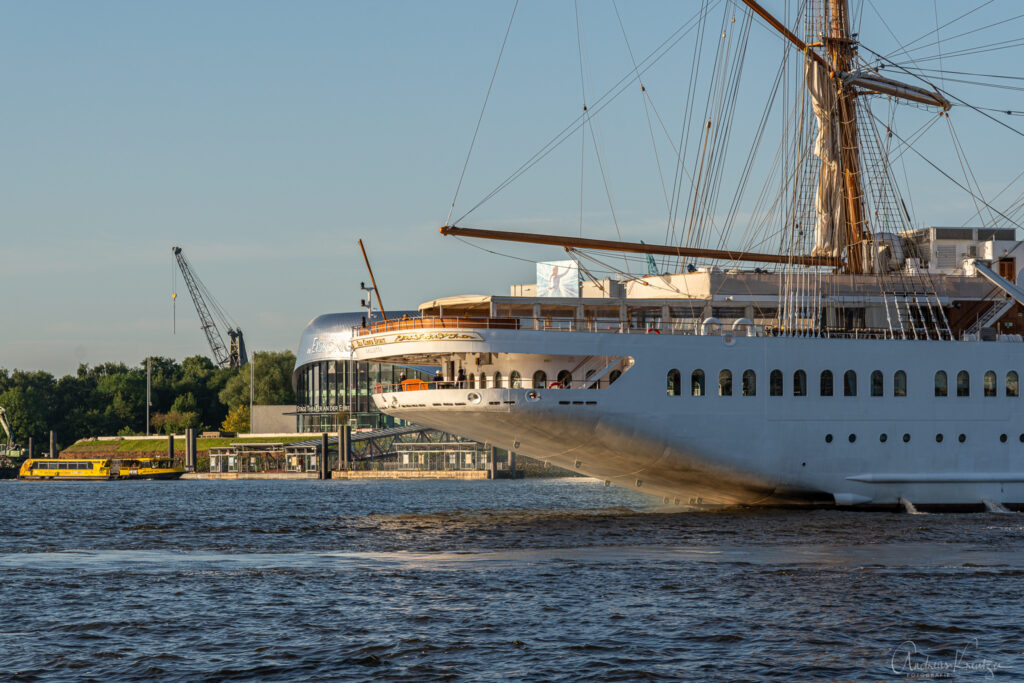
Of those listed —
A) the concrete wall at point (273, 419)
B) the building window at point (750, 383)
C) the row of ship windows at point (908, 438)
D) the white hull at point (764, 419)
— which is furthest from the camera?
the concrete wall at point (273, 419)

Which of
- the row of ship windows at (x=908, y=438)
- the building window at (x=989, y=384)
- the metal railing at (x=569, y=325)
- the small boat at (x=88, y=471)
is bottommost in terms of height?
the small boat at (x=88, y=471)

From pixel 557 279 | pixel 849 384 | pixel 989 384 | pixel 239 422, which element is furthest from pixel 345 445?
pixel 989 384

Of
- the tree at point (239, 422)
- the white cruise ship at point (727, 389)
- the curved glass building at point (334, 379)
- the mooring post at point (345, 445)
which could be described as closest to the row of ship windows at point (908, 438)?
the white cruise ship at point (727, 389)

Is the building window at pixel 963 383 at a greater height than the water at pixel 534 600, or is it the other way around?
the building window at pixel 963 383

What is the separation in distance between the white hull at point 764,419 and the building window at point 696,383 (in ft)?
0.69

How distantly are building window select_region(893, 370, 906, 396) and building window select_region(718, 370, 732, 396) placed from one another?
659 centimetres

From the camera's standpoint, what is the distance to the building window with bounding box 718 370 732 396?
45344 millimetres

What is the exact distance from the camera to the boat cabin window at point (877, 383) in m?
46.5

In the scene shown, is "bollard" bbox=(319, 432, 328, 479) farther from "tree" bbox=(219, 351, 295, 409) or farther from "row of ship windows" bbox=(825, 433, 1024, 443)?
"row of ship windows" bbox=(825, 433, 1024, 443)

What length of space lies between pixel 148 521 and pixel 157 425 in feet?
453

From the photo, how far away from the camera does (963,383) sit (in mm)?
47500

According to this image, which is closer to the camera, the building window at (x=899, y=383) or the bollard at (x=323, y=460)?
the building window at (x=899, y=383)

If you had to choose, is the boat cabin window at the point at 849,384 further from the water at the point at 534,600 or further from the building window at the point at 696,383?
the building window at the point at 696,383

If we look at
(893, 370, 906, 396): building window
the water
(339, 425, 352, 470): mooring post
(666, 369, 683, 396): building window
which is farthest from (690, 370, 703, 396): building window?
(339, 425, 352, 470): mooring post
